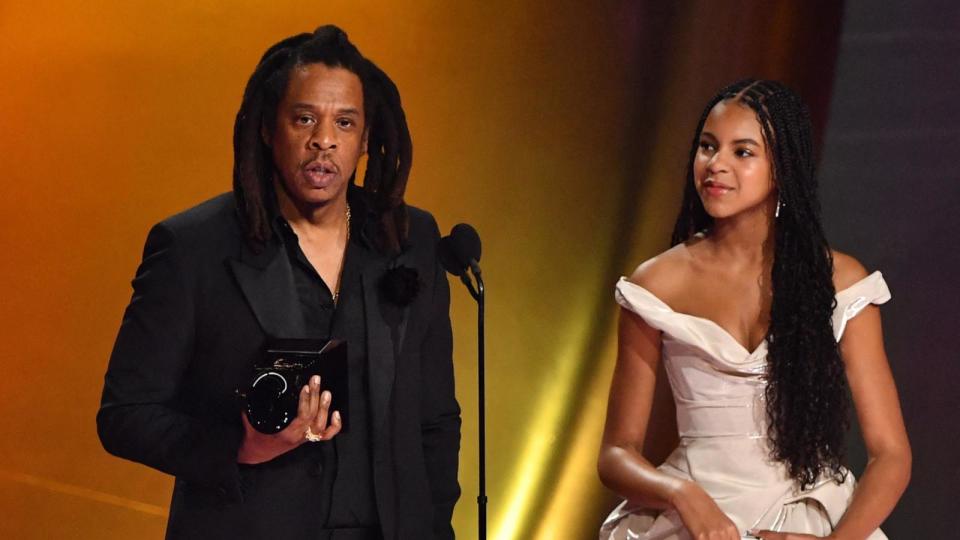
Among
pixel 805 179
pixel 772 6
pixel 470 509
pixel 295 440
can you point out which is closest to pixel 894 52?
pixel 772 6

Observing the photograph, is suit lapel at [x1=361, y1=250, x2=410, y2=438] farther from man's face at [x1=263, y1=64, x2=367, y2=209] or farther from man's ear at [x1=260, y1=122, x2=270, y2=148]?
man's ear at [x1=260, y1=122, x2=270, y2=148]

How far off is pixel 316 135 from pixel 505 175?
1.77 meters

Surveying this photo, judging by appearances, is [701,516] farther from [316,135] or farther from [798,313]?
[316,135]

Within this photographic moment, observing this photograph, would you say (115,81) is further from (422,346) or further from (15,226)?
(422,346)

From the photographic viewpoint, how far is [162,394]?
1985 mm

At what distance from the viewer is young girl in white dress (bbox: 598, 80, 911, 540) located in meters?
2.37

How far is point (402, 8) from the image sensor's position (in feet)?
12.1

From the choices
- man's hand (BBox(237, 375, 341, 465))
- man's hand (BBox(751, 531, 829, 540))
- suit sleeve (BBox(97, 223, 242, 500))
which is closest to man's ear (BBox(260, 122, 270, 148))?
suit sleeve (BBox(97, 223, 242, 500))

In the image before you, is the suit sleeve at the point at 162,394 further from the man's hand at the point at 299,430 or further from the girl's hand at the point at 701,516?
the girl's hand at the point at 701,516

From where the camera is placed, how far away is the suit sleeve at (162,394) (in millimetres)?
1952

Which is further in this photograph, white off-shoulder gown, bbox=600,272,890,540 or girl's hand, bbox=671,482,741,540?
white off-shoulder gown, bbox=600,272,890,540

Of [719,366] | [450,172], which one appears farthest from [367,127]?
[450,172]

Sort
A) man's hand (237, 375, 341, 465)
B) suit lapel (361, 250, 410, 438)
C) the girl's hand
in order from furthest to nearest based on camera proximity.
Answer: the girl's hand
suit lapel (361, 250, 410, 438)
man's hand (237, 375, 341, 465)

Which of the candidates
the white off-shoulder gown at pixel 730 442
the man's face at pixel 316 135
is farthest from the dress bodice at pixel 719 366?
the man's face at pixel 316 135
